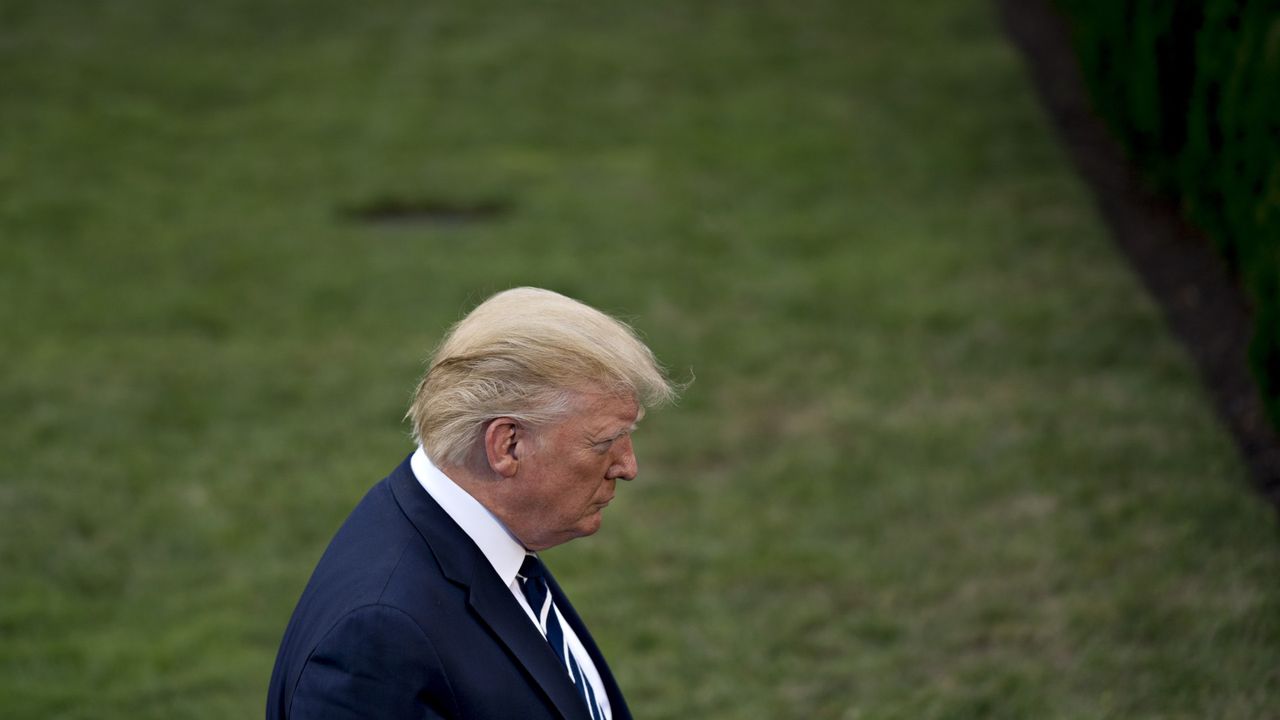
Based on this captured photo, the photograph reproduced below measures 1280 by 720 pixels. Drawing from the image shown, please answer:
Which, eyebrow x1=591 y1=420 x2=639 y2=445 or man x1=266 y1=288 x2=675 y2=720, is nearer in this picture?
man x1=266 y1=288 x2=675 y2=720

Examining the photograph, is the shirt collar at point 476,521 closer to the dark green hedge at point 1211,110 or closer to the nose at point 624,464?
the nose at point 624,464

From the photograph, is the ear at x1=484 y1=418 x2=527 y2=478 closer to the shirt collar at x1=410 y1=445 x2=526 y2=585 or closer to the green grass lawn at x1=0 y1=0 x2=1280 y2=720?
the shirt collar at x1=410 y1=445 x2=526 y2=585

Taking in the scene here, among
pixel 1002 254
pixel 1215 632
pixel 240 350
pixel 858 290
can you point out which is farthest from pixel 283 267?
pixel 1215 632

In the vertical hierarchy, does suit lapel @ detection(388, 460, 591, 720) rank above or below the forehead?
below

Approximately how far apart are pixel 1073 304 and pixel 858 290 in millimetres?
1285

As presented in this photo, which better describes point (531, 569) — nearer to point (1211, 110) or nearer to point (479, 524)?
point (479, 524)

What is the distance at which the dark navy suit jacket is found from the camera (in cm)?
222

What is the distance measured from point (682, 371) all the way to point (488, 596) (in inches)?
194

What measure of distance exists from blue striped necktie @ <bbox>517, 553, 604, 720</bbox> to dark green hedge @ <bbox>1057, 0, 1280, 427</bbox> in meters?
3.83

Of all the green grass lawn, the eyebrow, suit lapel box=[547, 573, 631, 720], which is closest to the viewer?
the eyebrow

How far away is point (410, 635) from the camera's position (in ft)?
7.41

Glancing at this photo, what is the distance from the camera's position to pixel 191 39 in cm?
1413

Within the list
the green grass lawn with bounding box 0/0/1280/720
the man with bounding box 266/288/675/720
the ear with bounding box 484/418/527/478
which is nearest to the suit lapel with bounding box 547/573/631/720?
the man with bounding box 266/288/675/720

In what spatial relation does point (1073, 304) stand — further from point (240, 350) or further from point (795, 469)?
point (240, 350)
